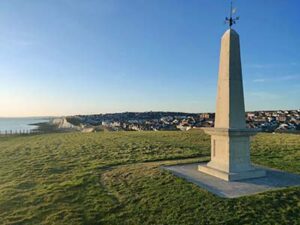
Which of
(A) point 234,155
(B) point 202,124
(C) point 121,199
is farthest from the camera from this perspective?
(B) point 202,124

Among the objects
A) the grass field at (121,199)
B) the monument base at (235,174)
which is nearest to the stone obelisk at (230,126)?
the monument base at (235,174)

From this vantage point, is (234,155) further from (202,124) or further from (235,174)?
(202,124)

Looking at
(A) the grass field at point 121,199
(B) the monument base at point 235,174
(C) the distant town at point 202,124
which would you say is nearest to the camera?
(A) the grass field at point 121,199

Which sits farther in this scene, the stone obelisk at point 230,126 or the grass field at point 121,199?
the stone obelisk at point 230,126

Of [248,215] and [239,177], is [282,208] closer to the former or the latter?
[248,215]

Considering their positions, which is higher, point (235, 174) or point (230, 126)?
point (230, 126)

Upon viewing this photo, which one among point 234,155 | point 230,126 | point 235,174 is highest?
point 230,126

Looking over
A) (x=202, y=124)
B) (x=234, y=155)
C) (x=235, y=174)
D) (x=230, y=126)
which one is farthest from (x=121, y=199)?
(x=202, y=124)

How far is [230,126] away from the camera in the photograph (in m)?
9.33

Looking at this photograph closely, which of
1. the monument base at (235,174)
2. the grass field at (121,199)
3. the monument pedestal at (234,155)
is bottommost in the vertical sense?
the grass field at (121,199)

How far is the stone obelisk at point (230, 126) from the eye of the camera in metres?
9.09

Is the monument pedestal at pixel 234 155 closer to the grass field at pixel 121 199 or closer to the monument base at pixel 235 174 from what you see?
the monument base at pixel 235 174

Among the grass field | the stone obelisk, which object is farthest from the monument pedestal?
the grass field

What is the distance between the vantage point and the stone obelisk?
9.09 metres
